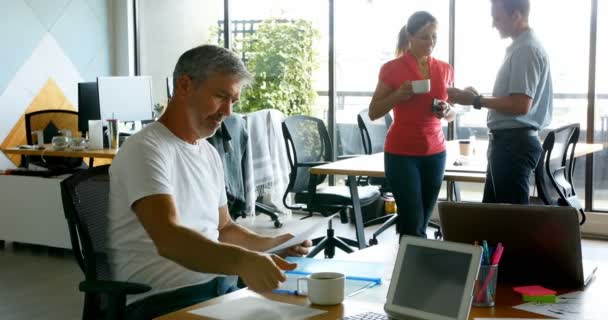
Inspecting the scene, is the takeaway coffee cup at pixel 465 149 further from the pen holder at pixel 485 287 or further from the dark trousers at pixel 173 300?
the pen holder at pixel 485 287

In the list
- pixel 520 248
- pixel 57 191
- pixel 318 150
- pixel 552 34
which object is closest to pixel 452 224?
pixel 520 248

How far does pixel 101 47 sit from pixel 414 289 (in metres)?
6.44

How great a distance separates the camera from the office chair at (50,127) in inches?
226

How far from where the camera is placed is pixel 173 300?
1.95 meters

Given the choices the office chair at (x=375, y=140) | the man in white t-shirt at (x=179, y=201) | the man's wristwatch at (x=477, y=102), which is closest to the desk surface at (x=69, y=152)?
the office chair at (x=375, y=140)

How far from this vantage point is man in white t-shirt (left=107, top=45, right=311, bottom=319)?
182 cm

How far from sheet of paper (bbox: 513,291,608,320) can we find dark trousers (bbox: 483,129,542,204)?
1707 millimetres

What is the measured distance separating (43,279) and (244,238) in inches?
108

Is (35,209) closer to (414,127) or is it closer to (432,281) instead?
(414,127)

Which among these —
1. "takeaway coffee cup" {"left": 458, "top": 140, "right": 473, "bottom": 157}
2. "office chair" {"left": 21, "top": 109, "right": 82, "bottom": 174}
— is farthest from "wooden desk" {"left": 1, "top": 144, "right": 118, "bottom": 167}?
"takeaway coffee cup" {"left": 458, "top": 140, "right": 473, "bottom": 157}

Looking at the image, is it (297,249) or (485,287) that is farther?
(297,249)

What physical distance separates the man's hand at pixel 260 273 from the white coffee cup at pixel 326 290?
69mm

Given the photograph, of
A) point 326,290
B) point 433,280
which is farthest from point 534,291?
point 326,290

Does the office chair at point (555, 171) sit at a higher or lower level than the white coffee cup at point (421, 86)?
lower
